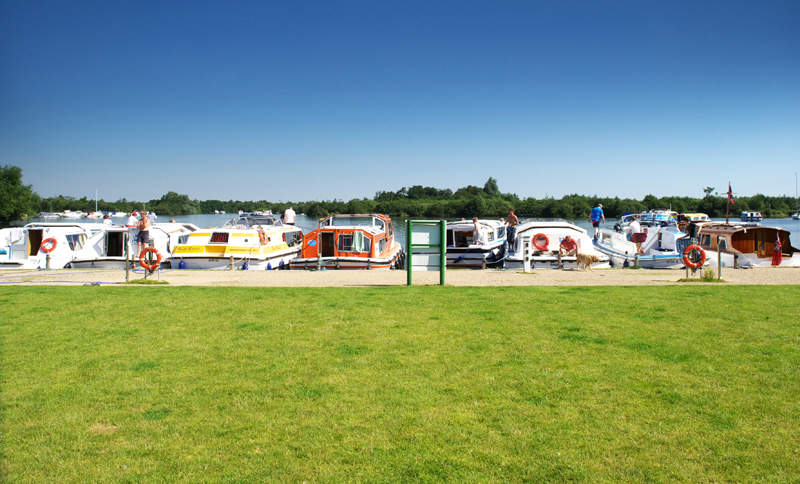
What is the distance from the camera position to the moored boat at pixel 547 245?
21.8 m

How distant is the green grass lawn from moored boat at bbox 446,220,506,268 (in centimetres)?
1525

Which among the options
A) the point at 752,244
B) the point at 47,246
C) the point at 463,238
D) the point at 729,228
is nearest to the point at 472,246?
the point at 463,238

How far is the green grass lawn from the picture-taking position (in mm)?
3678

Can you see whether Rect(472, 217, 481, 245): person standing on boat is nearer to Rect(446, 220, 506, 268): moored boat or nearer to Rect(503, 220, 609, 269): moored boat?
Rect(446, 220, 506, 268): moored boat

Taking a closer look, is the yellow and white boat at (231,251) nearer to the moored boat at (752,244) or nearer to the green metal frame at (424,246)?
the green metal frame at (424,246)

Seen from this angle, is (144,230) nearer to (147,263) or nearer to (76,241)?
(147,263)

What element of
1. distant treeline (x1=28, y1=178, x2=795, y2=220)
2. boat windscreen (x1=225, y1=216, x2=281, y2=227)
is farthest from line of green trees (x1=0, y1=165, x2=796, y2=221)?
boat windscreen (x1=225, y1=216, x2=281, y2=227)

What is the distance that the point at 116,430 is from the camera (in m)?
4.25

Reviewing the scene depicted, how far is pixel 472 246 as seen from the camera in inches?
973

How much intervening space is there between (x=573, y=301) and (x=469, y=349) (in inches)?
173

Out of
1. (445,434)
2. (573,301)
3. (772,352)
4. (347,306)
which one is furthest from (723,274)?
(445,434)

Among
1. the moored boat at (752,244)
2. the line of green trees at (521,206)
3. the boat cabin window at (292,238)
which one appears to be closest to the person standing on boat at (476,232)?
the boat cabin window at (292,238)

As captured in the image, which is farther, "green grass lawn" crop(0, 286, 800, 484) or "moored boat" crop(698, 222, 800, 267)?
"moored boat" crop(698, 222, 800, 267)

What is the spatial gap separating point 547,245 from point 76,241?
913 inches
